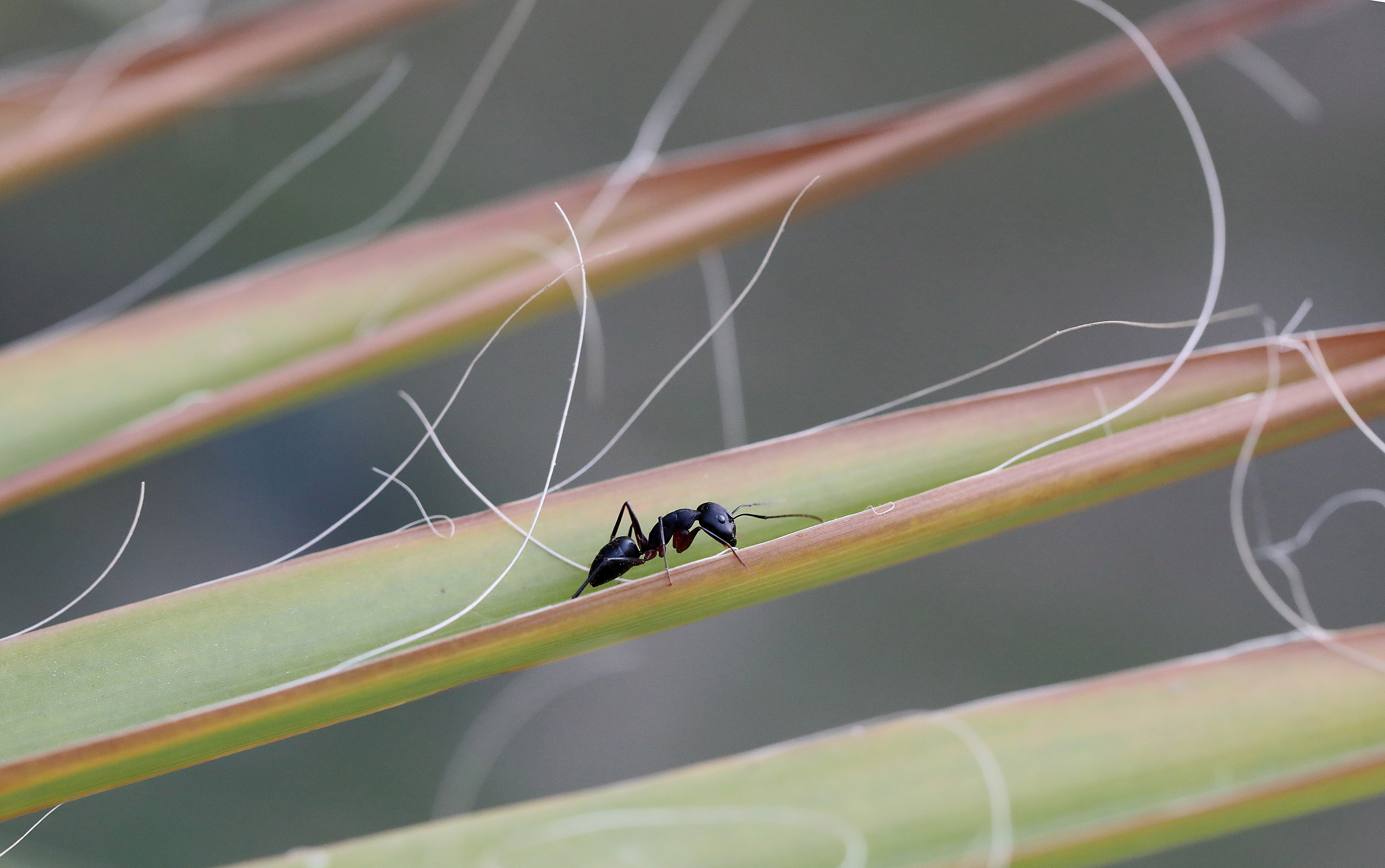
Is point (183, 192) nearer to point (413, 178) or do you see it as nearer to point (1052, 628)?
point (413, 178)

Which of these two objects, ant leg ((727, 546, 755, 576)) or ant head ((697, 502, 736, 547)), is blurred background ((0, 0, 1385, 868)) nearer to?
ant head ((697, 502, 736, 547))

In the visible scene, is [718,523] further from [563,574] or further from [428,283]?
[428,283]

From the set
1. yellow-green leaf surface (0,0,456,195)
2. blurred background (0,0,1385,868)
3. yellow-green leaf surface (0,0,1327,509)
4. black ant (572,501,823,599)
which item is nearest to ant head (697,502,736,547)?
black ant (572,501,823,599)

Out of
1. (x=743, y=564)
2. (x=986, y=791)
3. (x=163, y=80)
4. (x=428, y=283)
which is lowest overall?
(x=986, y=791)

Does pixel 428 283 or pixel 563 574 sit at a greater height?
pixel 428 283

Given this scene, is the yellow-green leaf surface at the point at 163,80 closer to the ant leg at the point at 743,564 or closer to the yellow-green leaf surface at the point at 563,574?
the yellow-green leaf surface at the point at 563,574

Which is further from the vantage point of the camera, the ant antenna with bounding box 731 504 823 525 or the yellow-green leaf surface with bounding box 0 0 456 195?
the yellow-green leaf surface with bounding box 0 0 456 195

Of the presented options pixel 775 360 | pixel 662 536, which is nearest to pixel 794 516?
pixel 662 536
